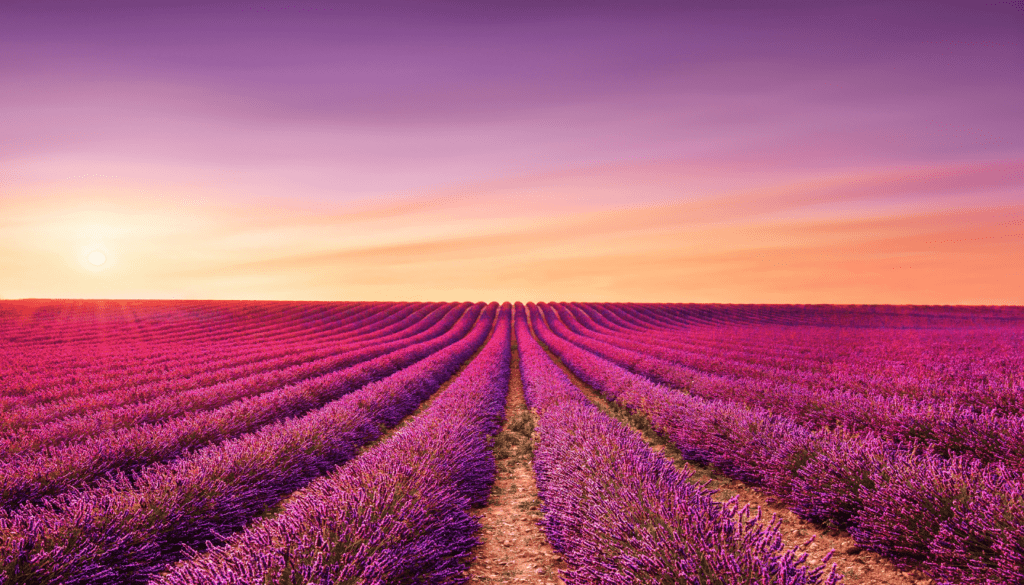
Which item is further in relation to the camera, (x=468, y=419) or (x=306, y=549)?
(x=468, y=419)

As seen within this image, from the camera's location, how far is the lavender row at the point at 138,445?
463cm

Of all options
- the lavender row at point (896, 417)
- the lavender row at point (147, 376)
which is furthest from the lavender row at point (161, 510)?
the lavender row at point (896, 417)

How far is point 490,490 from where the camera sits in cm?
568

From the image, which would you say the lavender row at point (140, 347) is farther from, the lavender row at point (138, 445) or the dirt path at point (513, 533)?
the dirt path at point (513, 533)

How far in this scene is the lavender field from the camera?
288cm

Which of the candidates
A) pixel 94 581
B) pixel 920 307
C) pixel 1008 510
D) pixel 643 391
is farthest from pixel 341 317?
pixel 920 307

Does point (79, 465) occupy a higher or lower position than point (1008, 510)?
lower

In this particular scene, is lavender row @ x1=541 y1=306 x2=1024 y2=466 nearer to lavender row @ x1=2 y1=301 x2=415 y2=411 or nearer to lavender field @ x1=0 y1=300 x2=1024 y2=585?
lavender field @ x1=0 y1=300 x2=1024 y2=585

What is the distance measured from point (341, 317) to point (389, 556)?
36545 mm

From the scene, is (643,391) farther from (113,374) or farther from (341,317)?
(341,317)

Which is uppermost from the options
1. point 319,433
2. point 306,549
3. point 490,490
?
point 306,549

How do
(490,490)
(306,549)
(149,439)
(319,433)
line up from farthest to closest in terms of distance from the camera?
(319,433) < (149,439) < (490,490) < (306,549)

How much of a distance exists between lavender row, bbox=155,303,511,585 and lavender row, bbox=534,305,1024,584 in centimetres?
331

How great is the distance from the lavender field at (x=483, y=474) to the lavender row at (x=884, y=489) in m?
0.02
